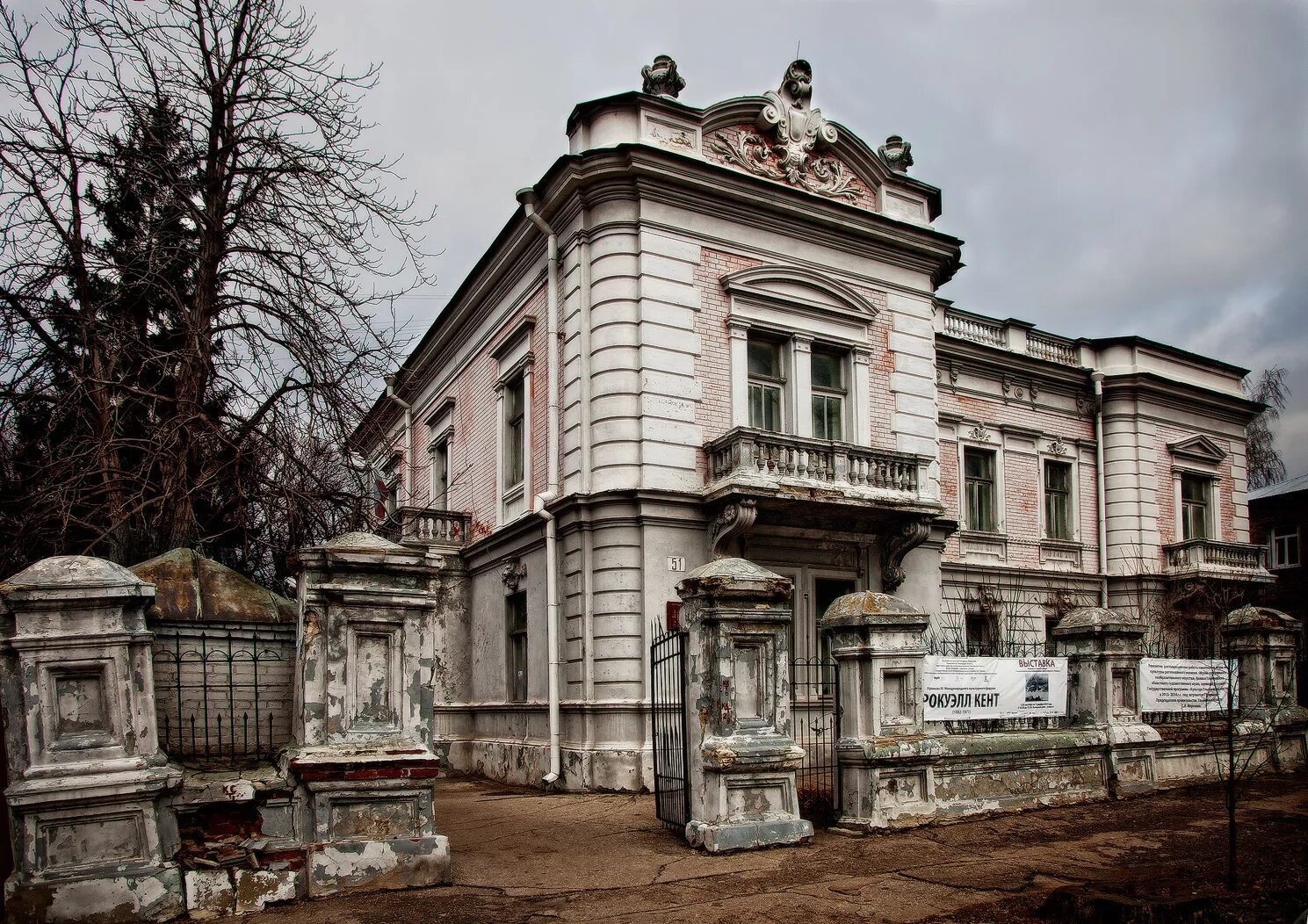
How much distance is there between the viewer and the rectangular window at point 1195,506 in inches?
1002

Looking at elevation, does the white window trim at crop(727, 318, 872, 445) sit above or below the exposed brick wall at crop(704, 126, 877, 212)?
below

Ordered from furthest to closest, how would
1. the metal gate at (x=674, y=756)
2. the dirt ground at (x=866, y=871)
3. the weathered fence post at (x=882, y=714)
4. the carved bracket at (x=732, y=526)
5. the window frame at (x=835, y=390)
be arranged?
the window frame at (x=835, y=390)
the carved bracket at (x=732, y=526)
the weathered fence post at (x=882, y=714)
the metal gate at (x=674, y=756)
the dirt ground at (x=866, y=871)

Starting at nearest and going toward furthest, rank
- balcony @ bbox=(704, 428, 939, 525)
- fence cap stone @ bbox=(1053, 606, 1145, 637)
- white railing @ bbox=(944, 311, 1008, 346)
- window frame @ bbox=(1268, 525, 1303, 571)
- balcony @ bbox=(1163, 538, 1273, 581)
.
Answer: fence cap stone @ bbox=(1053, 606, 1145, 637) → balcony @ bbox=(704, 428, 939, 525) → white railing @ bbox=(944, 311, 1008, 346) → balcony @ bbox=(1163, 538, 1273, 581) → window frame @ bbox=(1268, 525, 1303, 571)

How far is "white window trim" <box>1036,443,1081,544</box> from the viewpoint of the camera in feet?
78.1

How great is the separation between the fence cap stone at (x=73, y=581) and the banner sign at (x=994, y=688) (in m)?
7.20

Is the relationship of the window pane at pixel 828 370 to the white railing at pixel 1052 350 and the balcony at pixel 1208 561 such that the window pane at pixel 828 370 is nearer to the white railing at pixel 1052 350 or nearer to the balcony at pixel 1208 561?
the white railing at pixel 1052 350

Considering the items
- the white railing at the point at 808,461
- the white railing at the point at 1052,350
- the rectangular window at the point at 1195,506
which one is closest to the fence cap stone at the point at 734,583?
the white railing at the point at 808,461

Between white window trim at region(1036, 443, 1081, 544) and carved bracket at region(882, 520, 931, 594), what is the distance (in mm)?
8087

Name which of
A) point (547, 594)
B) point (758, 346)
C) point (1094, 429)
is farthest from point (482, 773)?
point (1094, 429)

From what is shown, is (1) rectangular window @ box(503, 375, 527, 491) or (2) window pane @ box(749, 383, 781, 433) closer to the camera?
(2) window pane @ box(749, 383, 781, 433)

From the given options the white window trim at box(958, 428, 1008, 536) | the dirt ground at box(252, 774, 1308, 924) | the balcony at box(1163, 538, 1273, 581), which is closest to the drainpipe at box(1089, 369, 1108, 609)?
the balcony at box(1163, 538, 1273, 581)

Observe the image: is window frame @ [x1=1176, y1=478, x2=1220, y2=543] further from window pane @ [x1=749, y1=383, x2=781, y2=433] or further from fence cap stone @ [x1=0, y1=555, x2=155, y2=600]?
fence cap stone @ [x1=0, y1=555, x2=155, y2=600]

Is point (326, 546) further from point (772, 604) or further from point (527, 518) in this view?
point (527, 518)

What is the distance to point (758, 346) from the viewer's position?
16828mm
